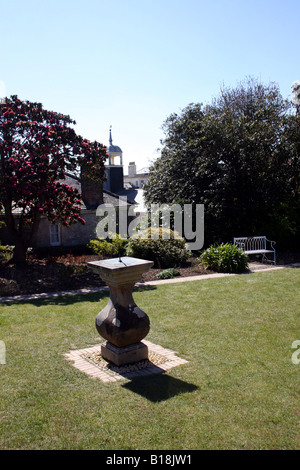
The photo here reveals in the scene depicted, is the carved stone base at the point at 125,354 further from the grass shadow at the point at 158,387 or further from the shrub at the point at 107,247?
the shrub at the point at 107,247

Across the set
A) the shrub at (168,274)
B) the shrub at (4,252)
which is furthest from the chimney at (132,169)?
the shrub at (168,274)

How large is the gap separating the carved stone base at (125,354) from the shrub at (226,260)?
7.96m

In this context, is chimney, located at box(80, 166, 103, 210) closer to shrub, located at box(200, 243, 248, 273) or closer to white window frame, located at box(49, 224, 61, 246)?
white window frame, located at box(49, 224, 61, 246)

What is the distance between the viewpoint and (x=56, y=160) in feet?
43.4

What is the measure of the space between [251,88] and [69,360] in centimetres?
2478

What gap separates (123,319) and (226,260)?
27.4ft

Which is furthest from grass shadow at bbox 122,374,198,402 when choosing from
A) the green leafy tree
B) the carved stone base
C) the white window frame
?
the white window frame

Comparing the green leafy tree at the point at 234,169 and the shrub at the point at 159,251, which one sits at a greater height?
the green leafy tree at the point at 234,169

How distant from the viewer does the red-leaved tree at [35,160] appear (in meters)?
12.4

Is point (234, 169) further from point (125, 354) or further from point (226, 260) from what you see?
point (125, 354)

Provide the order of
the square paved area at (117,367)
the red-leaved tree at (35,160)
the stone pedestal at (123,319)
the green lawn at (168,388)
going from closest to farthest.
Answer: the green lawn at (168,388)
the square paved area at (117,367)
the stone pedestal at (123,319)
the red-leaved tree at (35,160)

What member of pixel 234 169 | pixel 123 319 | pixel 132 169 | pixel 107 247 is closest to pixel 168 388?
pixel 123 319

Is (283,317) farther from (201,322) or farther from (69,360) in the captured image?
(69,360)

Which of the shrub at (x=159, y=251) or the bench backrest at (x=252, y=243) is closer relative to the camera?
the shrub at (x=159, y=251)
